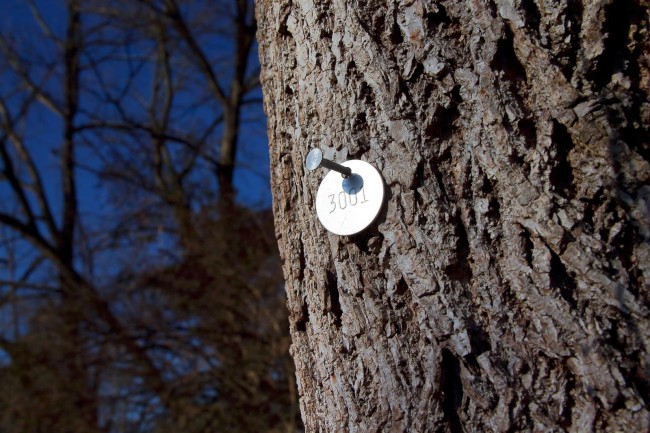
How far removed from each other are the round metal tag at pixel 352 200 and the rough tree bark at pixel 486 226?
0.02 metres

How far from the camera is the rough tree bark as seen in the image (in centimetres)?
110

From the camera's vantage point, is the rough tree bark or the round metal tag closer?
the rough tree bark

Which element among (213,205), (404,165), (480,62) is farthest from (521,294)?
(213,205)

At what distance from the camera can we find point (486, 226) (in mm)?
1187

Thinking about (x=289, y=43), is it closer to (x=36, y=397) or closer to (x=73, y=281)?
(x=36, y=397)

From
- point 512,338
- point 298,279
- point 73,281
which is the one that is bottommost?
point 512,338

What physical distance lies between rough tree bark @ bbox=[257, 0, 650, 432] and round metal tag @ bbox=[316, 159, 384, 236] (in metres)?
0.02

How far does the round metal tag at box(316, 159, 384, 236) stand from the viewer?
126cm

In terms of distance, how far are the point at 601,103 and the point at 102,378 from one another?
5614 millimetres

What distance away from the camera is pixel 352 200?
1293 mm

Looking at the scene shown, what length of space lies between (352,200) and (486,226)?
254 millimetres

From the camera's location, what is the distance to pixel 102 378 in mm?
5996

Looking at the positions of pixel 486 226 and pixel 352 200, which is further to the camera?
pixel 352 200

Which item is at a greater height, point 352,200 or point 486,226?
point 352,200
